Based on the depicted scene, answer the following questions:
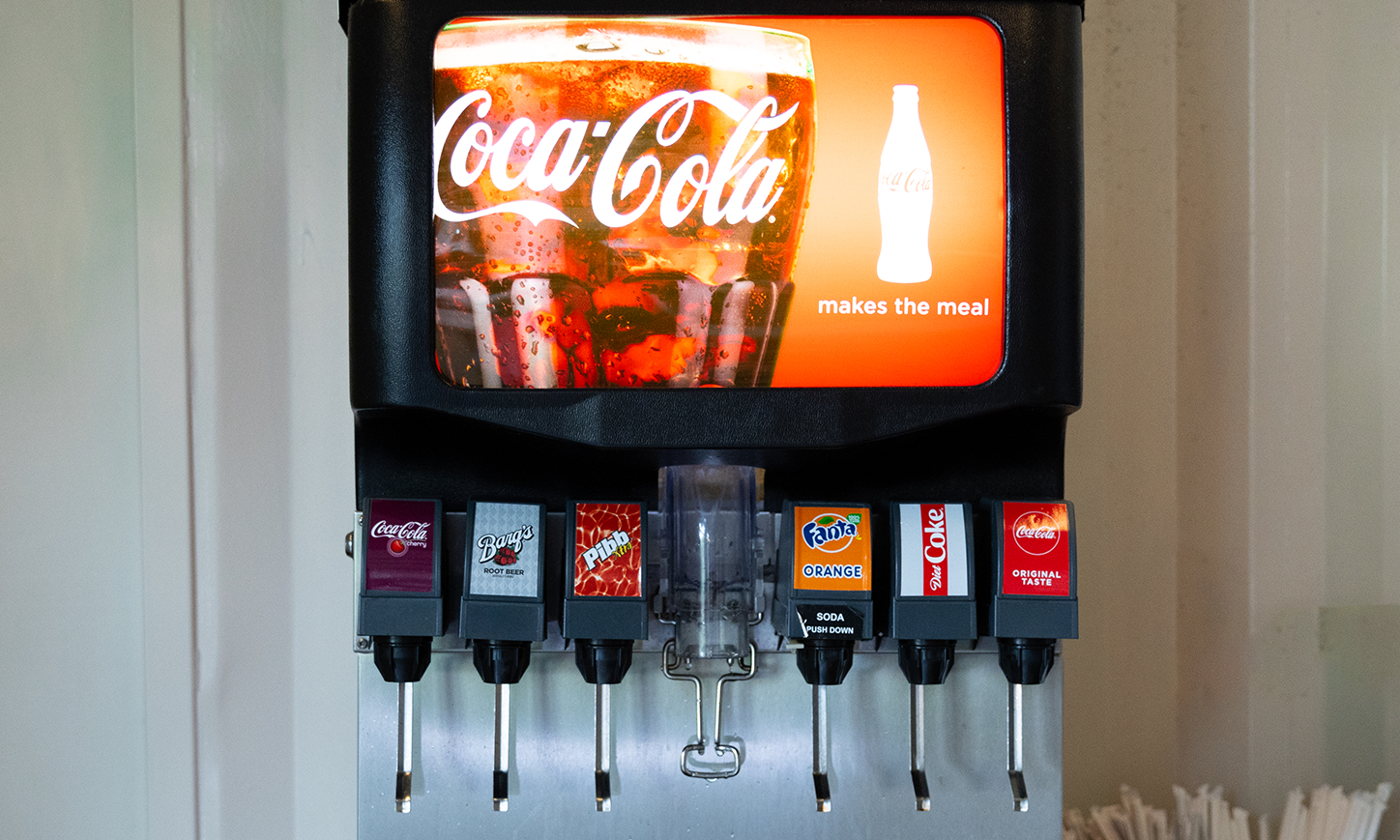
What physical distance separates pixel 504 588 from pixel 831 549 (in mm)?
302

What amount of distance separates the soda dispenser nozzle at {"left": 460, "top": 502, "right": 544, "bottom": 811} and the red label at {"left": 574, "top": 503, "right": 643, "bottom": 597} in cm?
4

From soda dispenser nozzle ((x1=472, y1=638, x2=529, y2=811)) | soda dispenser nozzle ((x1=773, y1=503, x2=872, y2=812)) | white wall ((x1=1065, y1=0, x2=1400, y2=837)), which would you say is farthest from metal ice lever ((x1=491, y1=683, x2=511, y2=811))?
white wall ((x1=1065, y1=0, x2=1400, y2=837))

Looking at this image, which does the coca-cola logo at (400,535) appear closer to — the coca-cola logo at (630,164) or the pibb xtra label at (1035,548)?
the coca-cola logo at (630,164)

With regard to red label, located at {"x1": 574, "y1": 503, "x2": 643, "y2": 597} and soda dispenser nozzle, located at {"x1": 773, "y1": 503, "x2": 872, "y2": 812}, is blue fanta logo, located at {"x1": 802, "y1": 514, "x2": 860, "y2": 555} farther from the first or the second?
red label, located at {"x1": 574, "y1": 503, "x2": 643, "y2": 597}

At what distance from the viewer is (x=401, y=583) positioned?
841mm

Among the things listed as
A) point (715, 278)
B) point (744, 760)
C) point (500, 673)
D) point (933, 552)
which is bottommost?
point (744, 760)

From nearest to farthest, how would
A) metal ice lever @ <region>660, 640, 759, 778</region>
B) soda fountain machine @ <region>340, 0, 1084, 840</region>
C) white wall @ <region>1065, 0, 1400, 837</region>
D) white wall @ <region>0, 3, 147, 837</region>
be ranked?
soda fountain machine @ <region>340, 0, 1084, 840</region> < metal ice lever @ <region>660, 640, 759, 778</region> < white wall @ <region>0, 3, 147, 837</region> < white wall @ <region>1065, 0, 1400, 837</region>

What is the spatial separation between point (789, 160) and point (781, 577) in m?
0.38

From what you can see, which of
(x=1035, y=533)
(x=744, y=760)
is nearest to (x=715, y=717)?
(x=744, y=760)

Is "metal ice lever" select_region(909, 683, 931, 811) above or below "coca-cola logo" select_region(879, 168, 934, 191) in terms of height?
below

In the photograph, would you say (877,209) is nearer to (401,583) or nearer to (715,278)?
(715,278)

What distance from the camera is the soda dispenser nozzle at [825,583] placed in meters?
0.84

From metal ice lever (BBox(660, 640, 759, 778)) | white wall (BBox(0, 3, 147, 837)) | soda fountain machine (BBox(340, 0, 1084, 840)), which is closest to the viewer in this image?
soda fountain machine (BBox(340, 0, 1084, 840))

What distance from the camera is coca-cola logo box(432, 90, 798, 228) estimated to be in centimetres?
81
